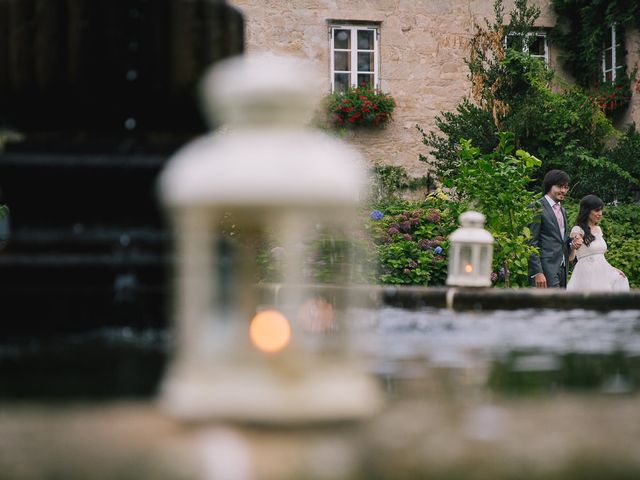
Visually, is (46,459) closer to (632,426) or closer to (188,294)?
(188,294)

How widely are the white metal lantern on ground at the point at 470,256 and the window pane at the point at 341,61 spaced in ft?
39.3

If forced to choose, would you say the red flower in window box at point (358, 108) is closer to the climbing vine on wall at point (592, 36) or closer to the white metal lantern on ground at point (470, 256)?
the climbing vine on wall at point (592, 36)

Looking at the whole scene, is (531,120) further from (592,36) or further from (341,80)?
(341,80)

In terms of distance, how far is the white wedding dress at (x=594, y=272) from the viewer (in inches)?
354

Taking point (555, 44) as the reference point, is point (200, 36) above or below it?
below

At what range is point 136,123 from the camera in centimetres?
377

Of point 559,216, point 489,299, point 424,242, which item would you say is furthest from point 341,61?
point 489,299

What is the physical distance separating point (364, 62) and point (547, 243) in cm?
945

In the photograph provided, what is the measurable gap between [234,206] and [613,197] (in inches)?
514

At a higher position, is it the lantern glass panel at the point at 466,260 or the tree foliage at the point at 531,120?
the tree foliage at the point at 531,120

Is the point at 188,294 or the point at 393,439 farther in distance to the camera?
the point at 188,294

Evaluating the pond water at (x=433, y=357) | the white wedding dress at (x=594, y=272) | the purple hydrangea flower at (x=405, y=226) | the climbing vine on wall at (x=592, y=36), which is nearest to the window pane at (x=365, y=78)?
the climbing vine on wall at (x=592, y=36)

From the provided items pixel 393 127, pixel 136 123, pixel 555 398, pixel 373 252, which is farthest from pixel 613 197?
pixel 555 398

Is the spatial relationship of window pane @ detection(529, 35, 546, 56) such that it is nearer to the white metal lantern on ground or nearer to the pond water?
the white metal lantern on ground
